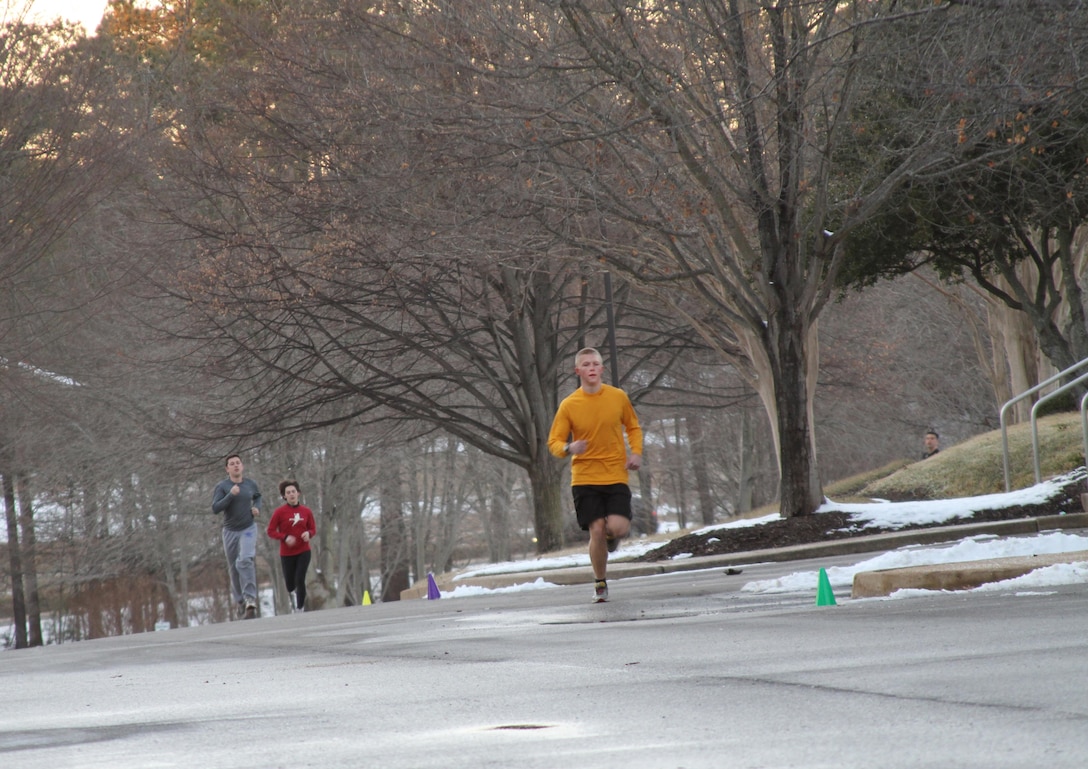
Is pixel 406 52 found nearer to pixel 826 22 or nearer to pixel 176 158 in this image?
pixel 176 158

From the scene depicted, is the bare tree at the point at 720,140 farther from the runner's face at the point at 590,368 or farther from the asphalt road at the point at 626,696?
the asphalt road at the point at 626,696

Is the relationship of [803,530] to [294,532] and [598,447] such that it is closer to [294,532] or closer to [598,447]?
[294,532]

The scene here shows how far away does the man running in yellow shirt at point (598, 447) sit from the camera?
36.8 feet

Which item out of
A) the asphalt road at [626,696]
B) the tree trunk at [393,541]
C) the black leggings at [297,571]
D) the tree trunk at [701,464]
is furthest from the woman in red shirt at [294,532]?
the tree trunk at [701,464]

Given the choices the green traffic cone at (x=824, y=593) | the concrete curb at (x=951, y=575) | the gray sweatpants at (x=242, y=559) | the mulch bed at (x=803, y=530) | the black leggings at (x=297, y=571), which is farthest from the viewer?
the black leggings at (x=297, y=571)

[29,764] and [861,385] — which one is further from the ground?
[861,385]

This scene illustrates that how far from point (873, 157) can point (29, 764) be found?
17321 millimetres

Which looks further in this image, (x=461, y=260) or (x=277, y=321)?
(x=277, y=321)

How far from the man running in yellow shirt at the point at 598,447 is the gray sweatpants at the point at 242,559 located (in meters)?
7.55

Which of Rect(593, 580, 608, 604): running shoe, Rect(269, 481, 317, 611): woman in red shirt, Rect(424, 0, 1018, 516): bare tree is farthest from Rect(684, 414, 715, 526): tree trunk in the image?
Rect(593, 580, 608, 604): running shoe

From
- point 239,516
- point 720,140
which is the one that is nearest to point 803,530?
point 720,140

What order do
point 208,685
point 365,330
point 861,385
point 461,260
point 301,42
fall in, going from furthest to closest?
point 861,385 < point 365,330 < point 301,42 < point 461,260 < point 208,685

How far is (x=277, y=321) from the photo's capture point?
2519 cm

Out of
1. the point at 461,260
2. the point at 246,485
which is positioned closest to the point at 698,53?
the point at 461,260
